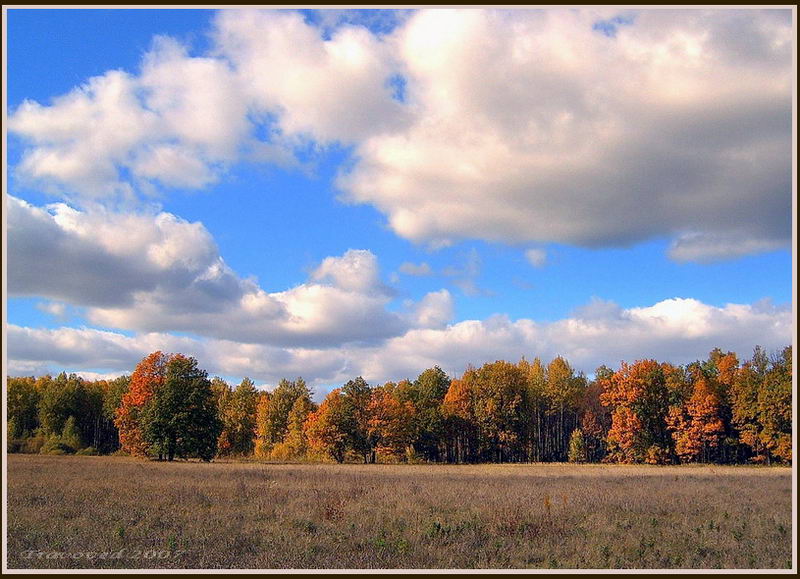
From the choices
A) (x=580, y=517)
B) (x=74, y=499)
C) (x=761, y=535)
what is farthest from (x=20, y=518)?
(x=761, y=535)

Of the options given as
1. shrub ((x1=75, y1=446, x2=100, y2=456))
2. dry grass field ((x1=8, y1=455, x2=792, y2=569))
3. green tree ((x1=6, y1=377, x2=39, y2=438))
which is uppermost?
green tree ((x1=6, y1=377, x2=39, y2=438))

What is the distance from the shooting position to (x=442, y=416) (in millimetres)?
86312

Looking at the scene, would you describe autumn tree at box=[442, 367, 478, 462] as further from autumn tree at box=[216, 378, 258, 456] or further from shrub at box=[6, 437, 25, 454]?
shrub at box=[6, 437, 25, 454]

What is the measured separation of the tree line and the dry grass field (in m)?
44.6

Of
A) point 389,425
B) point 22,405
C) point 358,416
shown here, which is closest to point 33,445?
point 22,405

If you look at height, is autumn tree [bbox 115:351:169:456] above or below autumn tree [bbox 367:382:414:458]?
above

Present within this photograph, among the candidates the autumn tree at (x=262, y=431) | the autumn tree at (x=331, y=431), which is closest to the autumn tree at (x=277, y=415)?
the autumn tree at (x=262, y=431)

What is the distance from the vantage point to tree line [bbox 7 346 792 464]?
6944 cm

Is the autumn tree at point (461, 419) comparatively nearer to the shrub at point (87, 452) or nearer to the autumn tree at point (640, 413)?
the autumn tree at point (640, 413)

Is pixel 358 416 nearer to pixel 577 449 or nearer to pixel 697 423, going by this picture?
pixel 577 449

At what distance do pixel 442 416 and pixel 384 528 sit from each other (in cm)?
6951

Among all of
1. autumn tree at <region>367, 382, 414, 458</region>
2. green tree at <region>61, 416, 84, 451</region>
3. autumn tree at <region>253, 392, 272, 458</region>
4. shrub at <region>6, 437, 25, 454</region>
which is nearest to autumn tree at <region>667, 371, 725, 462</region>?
autumn tree at <region>367, 382, 414, 458</region>

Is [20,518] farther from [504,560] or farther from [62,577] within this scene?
[504,560]

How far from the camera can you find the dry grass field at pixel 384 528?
14.5 m
